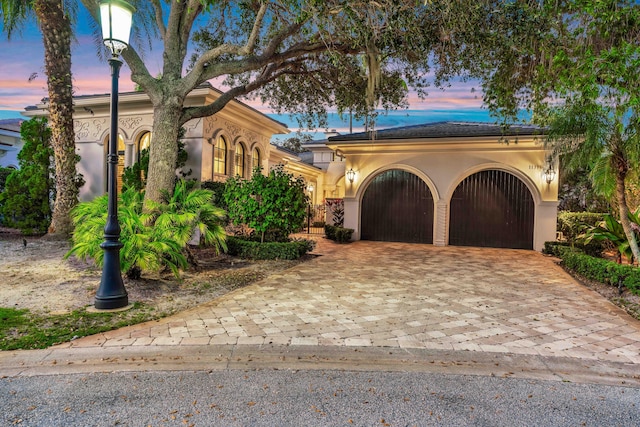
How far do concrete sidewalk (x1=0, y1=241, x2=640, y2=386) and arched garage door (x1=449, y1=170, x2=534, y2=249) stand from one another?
17.8ft

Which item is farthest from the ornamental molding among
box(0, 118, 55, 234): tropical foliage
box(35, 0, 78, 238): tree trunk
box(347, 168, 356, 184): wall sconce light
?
box(347, 168, 356, 184): wall sconce light

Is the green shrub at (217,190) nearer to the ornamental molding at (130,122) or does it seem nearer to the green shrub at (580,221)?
the ornamental molding at (130,122)

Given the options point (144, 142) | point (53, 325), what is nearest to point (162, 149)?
point (53, 325)

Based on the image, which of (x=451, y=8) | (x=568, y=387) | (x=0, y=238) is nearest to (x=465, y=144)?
(x=451, y=8)

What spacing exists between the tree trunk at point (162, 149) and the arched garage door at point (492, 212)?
10.1 meters

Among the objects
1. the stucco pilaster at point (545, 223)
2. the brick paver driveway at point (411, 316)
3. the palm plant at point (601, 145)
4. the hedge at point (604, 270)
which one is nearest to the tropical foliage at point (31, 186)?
the brick paver driveway at point (411, 316)

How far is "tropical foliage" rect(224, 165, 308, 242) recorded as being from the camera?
931 centimetres

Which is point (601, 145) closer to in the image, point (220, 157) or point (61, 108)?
point (220, 157)

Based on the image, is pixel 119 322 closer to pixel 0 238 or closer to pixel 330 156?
pixel 0 238

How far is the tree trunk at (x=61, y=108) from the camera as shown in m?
10.3

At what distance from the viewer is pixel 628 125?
6.20 m

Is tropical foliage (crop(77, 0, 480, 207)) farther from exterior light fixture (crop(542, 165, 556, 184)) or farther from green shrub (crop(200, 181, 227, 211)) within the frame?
exterior light fixture (crop(542, 165, 556, 184))

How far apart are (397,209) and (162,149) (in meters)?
9.41

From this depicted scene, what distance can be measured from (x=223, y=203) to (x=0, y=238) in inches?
272
